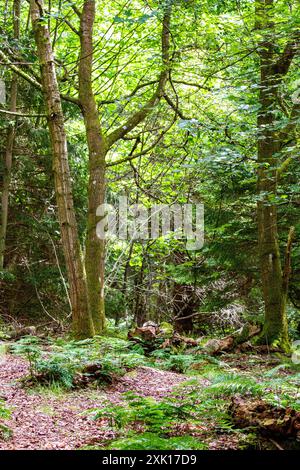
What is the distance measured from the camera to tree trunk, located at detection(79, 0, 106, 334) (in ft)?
29.1

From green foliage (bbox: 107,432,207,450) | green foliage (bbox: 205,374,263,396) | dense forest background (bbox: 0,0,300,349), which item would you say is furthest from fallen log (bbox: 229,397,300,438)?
dense forest background (bbox: 0,0,300,349)

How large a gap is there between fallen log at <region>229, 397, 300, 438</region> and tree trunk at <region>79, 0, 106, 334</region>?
5.34 m

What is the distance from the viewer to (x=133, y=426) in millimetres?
3756

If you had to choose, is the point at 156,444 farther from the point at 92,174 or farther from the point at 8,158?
the point at 8,158

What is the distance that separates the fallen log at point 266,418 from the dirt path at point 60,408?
1.02m

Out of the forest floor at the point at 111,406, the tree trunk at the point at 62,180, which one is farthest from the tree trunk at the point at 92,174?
the forest floor at the point at 111,406

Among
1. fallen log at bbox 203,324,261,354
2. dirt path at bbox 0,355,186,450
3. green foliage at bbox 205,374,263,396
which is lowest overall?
fallen log at bbox 203,324,261,354

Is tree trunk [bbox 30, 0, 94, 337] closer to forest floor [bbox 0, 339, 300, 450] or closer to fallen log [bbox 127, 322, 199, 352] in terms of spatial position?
forest floor [bbox 0, 339, 300, 450]

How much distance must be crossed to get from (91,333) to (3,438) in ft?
13.7

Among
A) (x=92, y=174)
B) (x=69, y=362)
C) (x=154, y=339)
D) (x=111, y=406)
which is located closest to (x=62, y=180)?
(x=92, y=174)

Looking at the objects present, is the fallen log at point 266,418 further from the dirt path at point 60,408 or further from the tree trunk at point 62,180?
the tree trunk at point 62,180

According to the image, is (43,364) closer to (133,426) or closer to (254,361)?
(133,426)
